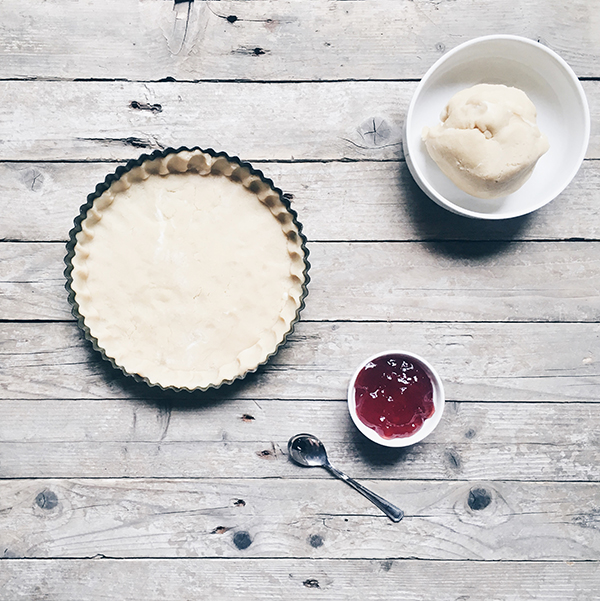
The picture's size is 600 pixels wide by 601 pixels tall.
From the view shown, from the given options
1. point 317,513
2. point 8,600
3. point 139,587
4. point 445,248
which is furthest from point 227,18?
point 8,600

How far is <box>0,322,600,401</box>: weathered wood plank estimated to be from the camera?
1233mm

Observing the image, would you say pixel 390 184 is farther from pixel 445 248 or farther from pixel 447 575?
pixel 447 575

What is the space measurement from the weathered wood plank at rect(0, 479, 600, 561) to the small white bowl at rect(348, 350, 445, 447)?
0.18 meters

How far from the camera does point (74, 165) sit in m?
1.22

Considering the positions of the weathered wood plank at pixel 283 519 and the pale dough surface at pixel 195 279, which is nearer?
the pale dough surface at pixel 195 279

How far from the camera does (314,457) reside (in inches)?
48.7

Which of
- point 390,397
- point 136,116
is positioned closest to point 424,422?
point 390,397

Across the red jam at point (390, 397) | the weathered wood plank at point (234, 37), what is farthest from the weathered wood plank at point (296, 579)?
the weathered wood plank at point (234, 37)

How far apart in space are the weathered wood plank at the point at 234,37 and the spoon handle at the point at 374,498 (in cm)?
Answer: 91

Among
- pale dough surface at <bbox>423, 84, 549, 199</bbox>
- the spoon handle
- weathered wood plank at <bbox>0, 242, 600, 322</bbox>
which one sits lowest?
the spoon handle

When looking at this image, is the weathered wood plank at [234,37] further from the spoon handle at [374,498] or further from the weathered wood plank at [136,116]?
the spoon handle at [374,498]

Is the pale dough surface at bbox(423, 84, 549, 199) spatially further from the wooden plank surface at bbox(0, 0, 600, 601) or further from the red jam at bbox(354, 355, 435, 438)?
the red jam at bbox(354, 355, 435, 438)

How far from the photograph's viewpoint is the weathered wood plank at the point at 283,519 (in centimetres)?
125

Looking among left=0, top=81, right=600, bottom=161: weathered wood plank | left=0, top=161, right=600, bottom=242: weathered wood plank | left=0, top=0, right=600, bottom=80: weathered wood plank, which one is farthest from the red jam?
left=0, top=0, right=600, bottom=80: weathered wood plank
